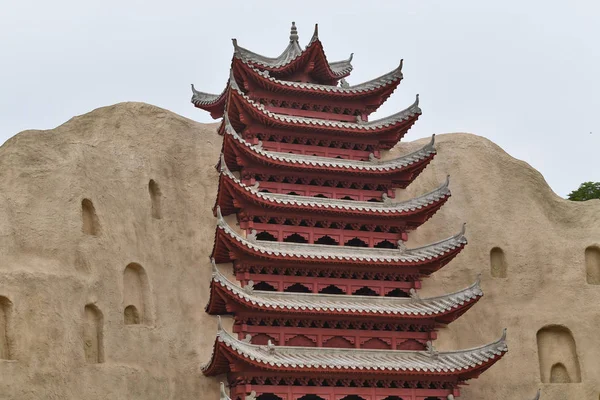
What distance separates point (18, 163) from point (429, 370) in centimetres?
1716

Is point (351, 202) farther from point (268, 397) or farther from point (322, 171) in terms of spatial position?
point (268, 397)

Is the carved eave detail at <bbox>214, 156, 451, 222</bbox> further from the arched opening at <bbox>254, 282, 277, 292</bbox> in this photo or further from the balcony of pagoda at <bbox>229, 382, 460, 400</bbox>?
the balcony of pagoda at <bbox>229, 382, 460, 400</bbox>

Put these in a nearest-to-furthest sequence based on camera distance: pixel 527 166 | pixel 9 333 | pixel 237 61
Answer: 1. pixel 9 333
2. pixel 237 61
3. pixel 527 166

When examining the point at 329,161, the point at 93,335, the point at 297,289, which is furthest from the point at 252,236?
the point at 93,335

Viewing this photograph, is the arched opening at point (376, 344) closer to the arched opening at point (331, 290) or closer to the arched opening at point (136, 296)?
the arched opening at point (331, 290)

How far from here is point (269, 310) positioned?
96.6ft

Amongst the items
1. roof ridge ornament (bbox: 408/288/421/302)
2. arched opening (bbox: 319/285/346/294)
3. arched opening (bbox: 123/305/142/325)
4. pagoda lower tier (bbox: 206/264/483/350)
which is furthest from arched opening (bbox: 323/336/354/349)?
arched opening (bbox: 123/305/142/325)

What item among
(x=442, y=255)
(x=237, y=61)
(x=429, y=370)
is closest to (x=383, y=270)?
(x=442, y=255)

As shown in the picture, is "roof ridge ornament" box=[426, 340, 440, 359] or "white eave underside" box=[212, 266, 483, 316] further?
"roof ridge ornament" box=[426, 340, 440, 359]

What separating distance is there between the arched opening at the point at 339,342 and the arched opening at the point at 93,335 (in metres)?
8.46

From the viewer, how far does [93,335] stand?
1309 inches

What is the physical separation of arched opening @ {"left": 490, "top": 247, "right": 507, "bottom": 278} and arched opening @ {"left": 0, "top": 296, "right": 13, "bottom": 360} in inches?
836

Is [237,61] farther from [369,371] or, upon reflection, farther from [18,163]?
[369,371]

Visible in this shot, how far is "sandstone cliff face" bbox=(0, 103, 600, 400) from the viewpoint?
104 ft
